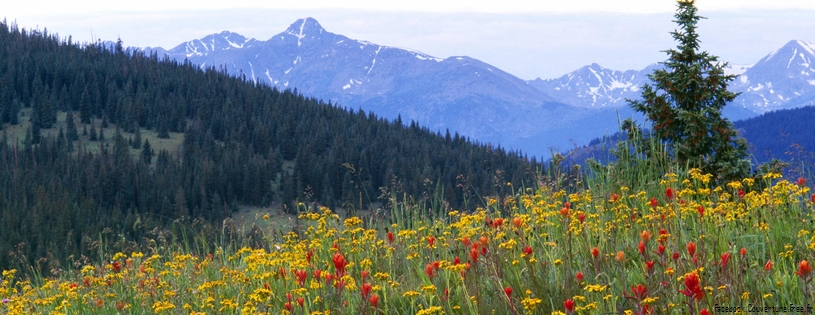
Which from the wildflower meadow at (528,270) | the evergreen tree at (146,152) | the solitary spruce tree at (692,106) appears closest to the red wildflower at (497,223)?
the wildflower meadow at (528,270)

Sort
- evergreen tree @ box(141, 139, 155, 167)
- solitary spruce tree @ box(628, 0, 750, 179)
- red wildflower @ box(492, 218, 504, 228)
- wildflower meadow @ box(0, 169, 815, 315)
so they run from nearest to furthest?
wildflower meadow @ box(0, 169, 815, 315) < red wildflower @ box(492, 218, 504, 228) < solitary spruce tree @ box(628, 0, 750, 179) < evergreen tree @ box(141, 139, 155, 167)

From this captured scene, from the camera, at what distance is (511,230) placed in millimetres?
6141

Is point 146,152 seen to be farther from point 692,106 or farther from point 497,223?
point 497,223

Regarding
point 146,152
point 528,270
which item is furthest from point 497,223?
point 146,152

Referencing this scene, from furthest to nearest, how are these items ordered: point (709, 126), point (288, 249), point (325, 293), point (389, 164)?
1. point (389, 164)
2. point (709, 126)
3. point (288, 249)
4. point (325, 293)

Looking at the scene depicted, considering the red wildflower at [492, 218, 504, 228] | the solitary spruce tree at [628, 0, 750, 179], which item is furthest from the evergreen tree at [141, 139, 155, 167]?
the red wildflower at [492, 218, 504, 228]

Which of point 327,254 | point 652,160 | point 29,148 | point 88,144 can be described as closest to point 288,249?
point 327,254

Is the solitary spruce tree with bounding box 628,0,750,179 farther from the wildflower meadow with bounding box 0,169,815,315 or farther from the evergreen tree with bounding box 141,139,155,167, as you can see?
the evergreen tree with bounding box 141,139,155,167

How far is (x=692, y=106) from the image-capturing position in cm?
1571

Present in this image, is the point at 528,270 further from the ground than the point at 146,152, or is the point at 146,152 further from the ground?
the point at 528,270

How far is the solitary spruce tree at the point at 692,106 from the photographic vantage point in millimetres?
13914

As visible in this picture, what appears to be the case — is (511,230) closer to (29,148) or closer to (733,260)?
(733,260)

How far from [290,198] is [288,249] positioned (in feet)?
578

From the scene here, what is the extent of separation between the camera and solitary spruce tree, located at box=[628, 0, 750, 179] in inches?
548
